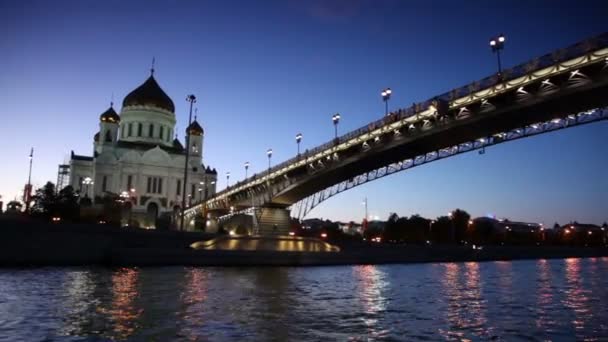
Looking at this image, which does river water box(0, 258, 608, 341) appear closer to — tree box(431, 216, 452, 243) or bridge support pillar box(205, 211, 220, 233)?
bridge support pillar box(205, 211, 220, 233)

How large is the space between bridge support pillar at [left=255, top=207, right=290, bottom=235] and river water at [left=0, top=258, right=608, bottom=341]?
4497 centimetres

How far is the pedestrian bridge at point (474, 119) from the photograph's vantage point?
29.4 meters

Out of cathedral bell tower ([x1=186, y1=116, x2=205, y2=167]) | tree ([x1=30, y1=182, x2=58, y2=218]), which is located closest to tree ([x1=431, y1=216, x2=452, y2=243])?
cathedral bell tower ([x1=186, y1=116, x2=205, y2=167])

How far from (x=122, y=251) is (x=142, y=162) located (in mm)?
66010

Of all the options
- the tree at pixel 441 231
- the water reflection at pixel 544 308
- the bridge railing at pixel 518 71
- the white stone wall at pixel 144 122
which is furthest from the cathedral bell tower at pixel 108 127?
the water reflection at pixel 544 308

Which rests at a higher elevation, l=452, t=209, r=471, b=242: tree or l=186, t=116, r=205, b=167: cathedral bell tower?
l=186, t=116, r=205, b=167: cathedral bell tower

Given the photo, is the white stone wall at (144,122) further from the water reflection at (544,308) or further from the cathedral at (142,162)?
the water reflection at (544,308)

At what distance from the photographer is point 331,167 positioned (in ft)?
174

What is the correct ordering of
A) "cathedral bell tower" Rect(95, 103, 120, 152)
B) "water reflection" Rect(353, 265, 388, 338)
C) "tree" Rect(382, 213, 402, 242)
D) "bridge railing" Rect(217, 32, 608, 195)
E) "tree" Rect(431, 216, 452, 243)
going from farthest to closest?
"cathedral bell tower" Rect(95, 103, 120, 152) → "tree" Rect(431, 216, 452, 243) → "tree" Rect(382, 213, 402, 242) → "bridge railing" Rect(217, 32, 608, 195) → "water reflection" Rect(353, 265, 388, 338)

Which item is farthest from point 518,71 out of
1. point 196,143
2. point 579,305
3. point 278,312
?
point 196,143

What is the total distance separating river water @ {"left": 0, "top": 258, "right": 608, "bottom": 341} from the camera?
1144 cm

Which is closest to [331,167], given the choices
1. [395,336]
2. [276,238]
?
[276,238]

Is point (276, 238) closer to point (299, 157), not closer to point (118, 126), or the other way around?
point (299, 157)

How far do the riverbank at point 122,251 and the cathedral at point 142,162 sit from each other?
162 feet
